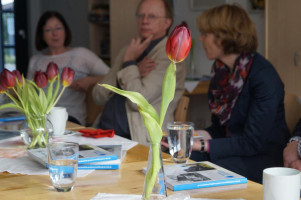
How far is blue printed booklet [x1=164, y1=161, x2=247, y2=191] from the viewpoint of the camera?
1130mm

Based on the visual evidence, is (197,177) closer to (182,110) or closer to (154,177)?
(154,177)

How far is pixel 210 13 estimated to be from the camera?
2.35 meters

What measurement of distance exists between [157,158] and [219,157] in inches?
48.7

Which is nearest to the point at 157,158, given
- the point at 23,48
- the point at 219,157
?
the point at 219,157

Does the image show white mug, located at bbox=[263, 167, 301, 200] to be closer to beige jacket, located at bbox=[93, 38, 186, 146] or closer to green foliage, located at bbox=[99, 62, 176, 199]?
green foliage, located at bbox=[99, 62, 176, 199]

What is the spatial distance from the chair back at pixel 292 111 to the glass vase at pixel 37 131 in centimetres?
116

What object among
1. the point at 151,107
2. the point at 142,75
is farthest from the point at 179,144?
the point at 142,75

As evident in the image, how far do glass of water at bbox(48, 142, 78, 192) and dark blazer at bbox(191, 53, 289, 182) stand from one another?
3.52ft

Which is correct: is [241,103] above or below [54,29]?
below

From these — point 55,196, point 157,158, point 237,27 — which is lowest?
point 55,196

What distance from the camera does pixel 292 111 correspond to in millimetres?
2242

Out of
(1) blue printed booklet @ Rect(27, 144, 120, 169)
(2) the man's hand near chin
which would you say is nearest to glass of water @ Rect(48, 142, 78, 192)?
(1) blue printed booklet @ Rect(27, 144, 120, 169)

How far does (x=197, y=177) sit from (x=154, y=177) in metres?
0.25

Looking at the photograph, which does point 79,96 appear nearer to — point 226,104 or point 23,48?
point 226,104
